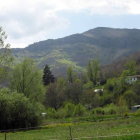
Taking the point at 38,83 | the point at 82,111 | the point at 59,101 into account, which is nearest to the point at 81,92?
the point at 59,101

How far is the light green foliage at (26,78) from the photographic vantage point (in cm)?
5490


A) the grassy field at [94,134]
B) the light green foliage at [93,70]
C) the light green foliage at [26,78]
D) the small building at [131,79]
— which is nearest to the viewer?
the grassy field at [94,134]

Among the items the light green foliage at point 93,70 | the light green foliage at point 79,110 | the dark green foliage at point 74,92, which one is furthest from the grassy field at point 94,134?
the light green foliage at point 93,70

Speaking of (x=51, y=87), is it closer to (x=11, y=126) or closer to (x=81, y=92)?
(x=81, y=92)

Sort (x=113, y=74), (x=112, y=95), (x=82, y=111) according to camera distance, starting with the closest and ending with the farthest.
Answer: (x=82, y=111) → (x=112, y=95) → (x=113, y=74)

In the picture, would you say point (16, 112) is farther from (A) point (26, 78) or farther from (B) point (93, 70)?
(B) point (93, 70)

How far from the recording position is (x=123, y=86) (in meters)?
100

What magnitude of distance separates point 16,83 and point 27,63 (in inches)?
209

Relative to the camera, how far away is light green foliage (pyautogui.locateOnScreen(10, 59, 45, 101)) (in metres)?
54.9

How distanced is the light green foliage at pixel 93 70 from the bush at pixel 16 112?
91.1 m

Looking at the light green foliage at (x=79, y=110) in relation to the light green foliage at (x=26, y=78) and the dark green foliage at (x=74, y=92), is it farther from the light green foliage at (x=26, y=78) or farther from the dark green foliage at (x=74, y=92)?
the dark green foliage at (x=74, y=92)

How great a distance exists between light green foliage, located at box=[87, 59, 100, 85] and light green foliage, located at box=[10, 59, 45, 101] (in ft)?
253

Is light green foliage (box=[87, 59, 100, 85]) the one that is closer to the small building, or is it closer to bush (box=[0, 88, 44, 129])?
the small building

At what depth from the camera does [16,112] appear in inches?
1586
